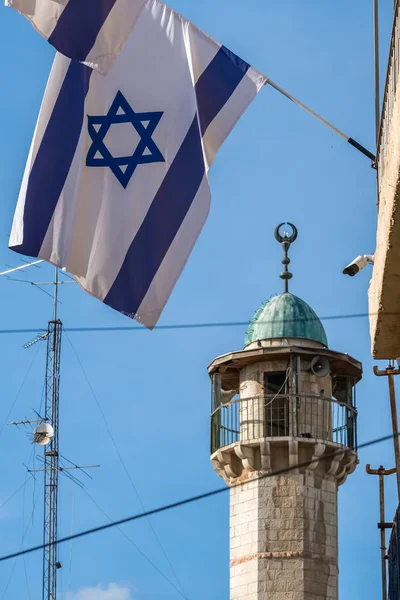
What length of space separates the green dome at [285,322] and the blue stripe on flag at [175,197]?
18.2 metres

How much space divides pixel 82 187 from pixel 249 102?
1.88 m

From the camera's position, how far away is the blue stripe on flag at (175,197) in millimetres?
15172

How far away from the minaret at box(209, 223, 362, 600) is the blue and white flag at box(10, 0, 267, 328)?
18.0m

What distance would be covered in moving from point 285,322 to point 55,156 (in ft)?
61.9

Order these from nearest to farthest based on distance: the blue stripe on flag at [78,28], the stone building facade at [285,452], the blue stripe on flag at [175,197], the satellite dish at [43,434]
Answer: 1. the blue stripe on flag at [78,28]
2. the blue stripe on flag at [175,197]
3. the stone building facade at [285,452]
4. the satellite dish at [43,434]

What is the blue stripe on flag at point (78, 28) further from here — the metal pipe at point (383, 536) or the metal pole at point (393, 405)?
the metal pipe at point (383, 536)

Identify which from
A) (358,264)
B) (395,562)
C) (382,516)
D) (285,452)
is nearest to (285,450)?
(285,452)

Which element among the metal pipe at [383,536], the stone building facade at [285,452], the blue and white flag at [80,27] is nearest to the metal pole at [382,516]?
the metal pipe at [383,536]

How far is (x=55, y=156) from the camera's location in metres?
15.6

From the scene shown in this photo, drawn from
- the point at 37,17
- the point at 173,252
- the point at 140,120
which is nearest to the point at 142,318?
the point at 173,252

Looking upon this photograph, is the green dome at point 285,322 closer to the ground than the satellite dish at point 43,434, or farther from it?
farther from it

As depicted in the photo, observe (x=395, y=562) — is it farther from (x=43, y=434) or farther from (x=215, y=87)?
(x=43, y=434)

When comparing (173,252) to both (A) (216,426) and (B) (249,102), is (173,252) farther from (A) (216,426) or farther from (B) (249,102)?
(A) (216,426)

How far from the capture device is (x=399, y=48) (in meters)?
13.6
